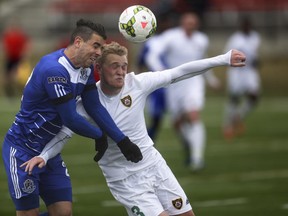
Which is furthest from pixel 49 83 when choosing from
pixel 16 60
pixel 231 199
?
pixel 16 60

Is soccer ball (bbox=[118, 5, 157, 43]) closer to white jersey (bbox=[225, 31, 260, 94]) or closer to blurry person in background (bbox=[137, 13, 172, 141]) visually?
blurry person in background (bbox=[137, 13, 172, 141])

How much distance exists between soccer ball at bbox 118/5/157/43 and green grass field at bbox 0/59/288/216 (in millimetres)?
4010

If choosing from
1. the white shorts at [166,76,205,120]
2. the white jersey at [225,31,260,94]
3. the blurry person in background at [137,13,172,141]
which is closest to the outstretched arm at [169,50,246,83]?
the white shorts at [166,76,205,120]

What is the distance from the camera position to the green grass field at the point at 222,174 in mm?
12797

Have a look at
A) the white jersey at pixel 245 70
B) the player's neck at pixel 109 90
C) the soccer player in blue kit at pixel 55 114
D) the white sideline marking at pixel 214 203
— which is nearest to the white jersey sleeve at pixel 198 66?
the player's neck at pixel 109 90

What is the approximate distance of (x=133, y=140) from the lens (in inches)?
350

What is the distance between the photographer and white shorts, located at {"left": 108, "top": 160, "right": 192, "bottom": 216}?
28.5 feet

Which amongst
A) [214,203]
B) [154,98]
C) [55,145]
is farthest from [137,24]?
[154,98]

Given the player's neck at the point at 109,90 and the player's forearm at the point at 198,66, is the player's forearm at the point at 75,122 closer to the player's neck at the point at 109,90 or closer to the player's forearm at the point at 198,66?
the player's neck at the point at 109,90

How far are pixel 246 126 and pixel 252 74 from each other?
53.3 inches

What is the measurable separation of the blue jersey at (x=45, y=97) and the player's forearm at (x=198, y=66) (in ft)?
2.73

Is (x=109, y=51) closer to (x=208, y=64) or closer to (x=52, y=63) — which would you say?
(x=52, y=63)

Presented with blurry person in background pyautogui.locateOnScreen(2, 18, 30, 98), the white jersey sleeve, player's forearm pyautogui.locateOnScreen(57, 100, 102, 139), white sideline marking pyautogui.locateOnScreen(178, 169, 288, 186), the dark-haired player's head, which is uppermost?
the dark-haired player's head

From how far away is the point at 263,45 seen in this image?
116ft
